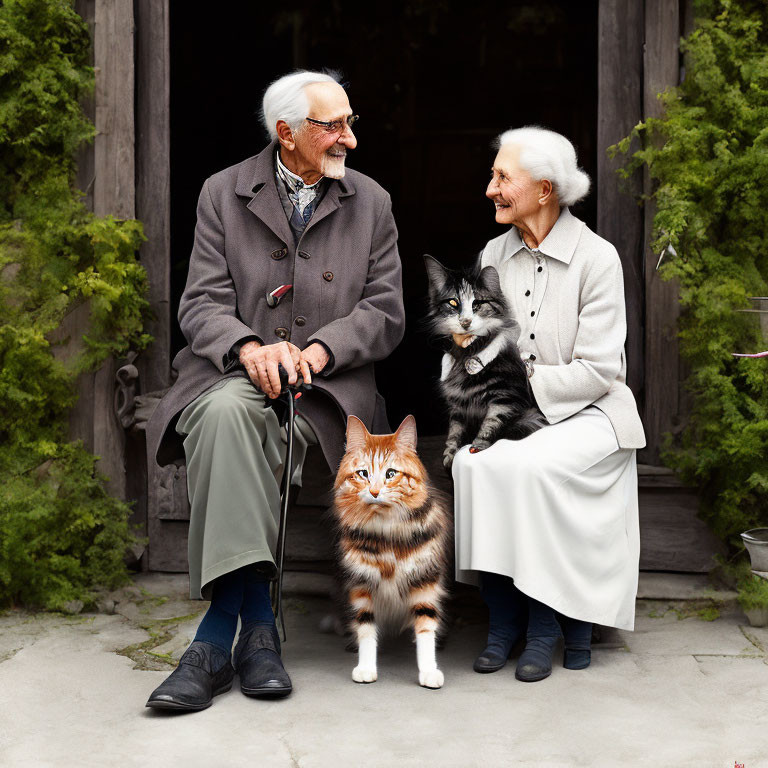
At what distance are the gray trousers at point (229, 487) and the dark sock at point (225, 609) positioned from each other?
4 cm

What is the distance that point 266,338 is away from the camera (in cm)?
363

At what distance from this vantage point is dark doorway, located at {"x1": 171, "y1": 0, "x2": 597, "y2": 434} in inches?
265

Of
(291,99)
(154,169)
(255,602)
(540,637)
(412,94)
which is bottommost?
(540,637)

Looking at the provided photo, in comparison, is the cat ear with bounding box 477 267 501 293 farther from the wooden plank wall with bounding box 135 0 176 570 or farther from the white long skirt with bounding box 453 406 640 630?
the wooden plank wall with bounding box 135 0 176 570

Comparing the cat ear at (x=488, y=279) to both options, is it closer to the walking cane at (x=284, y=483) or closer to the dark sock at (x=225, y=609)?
the walking cane at (x=284, y=483)

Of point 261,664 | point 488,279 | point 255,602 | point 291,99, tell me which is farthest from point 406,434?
Result: point 291,99

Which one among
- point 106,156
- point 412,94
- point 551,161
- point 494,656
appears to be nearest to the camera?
point 494,656

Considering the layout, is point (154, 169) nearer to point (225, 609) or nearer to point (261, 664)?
point (225, 609)

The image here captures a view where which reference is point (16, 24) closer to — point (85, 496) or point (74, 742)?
point (85, 496)

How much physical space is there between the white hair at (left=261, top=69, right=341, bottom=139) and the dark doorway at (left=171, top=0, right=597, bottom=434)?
2527 millimetres

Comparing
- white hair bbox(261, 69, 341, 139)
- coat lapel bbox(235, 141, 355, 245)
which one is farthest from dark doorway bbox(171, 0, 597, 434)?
white hair bbox(261, 69, 341, 139)

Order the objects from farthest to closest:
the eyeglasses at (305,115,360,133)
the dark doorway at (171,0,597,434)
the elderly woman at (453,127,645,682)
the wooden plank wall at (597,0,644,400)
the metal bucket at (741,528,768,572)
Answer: the dark doorway at (171,0,597,434) → the wooden plank wall at (597,0,644,400) → the metal bucket at (741,528,768,572) → the eyeglasses at (305,115,360,133) → the elderly woman at (453,127,645,682)

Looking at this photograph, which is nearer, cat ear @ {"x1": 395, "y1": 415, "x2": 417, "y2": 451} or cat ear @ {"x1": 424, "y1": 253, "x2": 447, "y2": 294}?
cat ear @ {"x1": 395, "y1": 415, "x2": 417, "y2": 451}

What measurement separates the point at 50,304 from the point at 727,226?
2739mm
